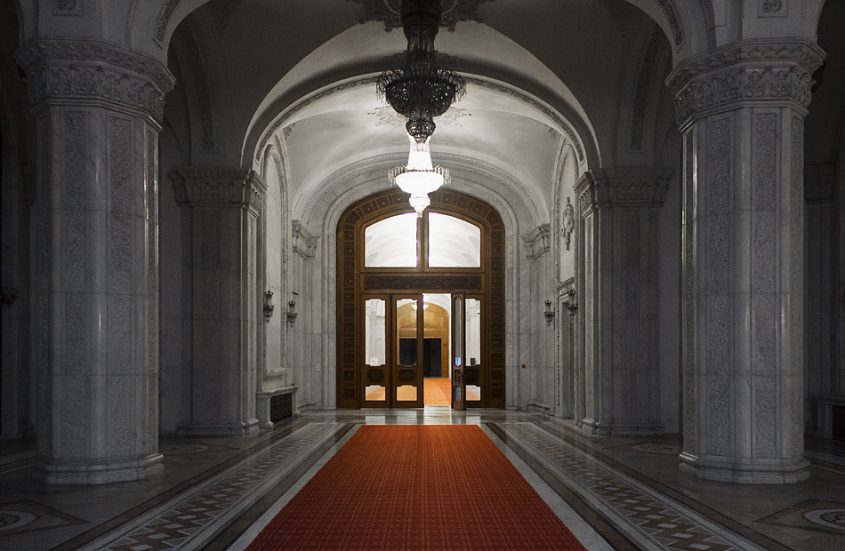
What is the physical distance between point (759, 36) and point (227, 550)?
5.91 metres

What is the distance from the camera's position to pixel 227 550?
4.98 meters

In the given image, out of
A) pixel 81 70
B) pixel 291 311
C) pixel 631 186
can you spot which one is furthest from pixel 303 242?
pixel 81 70

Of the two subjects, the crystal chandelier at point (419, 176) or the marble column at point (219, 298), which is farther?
the crystal chandelier at point (419, 176)

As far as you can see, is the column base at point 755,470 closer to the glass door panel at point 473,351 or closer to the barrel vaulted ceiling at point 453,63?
the barrel vaulted ceiling at point 453,63

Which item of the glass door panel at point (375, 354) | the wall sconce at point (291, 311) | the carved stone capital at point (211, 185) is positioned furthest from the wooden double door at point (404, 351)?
the carved stone capital at point (211, 185)

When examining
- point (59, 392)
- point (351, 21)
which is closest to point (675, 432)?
point (351, 21)

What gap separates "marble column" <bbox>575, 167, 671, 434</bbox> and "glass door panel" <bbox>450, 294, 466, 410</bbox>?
23.1 ft

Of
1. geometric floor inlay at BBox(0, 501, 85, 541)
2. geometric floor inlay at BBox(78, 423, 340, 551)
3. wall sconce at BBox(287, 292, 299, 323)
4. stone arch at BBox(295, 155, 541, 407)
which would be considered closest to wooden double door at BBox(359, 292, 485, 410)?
stone arch at BBox(295, 155, 541, 407)

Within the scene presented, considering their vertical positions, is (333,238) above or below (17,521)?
above

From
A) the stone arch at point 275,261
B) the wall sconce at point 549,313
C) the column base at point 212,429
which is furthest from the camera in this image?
the wall sconce at point 549,313

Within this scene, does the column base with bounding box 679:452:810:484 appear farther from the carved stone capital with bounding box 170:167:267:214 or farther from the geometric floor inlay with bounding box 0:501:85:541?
the carved stone capital with bounding box 170:167:267:214

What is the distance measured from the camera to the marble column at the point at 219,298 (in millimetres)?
11992

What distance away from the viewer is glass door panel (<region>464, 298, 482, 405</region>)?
1967 cm

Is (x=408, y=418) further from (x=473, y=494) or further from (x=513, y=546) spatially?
(x=513, y=546)
